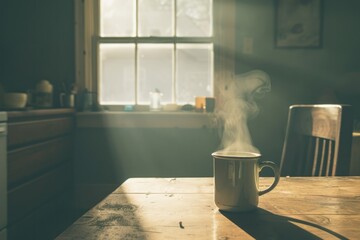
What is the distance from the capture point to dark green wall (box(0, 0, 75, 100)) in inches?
126

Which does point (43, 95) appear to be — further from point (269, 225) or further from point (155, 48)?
point (269, 225)

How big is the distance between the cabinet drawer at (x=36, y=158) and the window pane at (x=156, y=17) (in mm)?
1231

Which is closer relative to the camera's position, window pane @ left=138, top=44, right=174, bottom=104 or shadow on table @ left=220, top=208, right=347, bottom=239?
shadow on table @ left=220, top=208, right=347, bottom=239

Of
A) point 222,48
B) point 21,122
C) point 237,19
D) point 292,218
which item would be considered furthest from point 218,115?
point 292,218

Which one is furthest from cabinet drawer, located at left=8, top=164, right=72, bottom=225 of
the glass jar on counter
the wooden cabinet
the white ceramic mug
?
the white ceramic mug

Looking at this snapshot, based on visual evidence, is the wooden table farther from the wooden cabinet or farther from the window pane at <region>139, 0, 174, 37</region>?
the window pane at <region>139, 0, 174, 37</region>

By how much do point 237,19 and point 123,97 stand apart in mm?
1282

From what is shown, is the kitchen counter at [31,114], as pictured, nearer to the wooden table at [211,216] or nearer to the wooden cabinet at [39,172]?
the wooden cabinet at [39,172]

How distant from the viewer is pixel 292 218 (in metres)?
0.66

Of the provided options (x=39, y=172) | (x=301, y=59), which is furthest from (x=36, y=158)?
(x=301, y=59)

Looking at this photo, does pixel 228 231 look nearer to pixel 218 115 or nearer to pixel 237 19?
pixel 218 115

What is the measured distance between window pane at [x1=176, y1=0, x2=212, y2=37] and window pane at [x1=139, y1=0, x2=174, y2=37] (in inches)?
3.2

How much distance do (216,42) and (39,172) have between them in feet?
6.05

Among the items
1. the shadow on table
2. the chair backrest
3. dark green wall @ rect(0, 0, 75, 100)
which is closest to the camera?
the shadow on table
